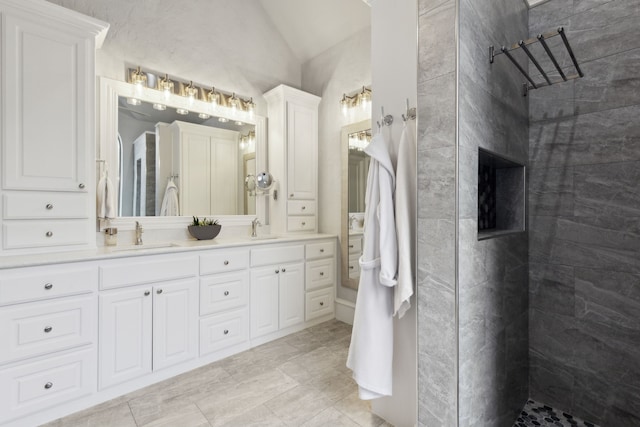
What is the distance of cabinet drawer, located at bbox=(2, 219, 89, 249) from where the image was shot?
180 cm

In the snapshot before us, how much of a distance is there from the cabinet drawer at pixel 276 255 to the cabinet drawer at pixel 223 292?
0.16 m

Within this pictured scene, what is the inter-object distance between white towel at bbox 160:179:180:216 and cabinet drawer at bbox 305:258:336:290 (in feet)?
4.46

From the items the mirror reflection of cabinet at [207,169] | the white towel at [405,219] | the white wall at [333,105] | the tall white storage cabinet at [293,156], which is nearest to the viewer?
the white towel at [405,219]

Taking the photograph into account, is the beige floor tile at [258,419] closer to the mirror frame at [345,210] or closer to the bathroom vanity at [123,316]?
the bathroom vanity at [123,316]

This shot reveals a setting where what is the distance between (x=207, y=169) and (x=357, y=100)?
1.65 meters

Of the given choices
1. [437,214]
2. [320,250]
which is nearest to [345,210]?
[320,250]

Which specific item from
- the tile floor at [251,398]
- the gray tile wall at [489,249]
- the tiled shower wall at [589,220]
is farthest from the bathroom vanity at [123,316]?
the tiled shower wall at [589,220]

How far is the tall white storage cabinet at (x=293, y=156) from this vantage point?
10.6 feet

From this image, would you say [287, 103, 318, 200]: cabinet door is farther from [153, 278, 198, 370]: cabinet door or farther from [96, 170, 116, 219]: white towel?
[96, 170, 116, 219]: white towel

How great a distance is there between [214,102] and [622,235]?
10.5 feet

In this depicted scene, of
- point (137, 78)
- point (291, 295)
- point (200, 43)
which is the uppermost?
point (200, 43)

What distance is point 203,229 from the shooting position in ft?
8.81

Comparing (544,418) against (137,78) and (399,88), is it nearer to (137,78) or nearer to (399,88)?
(399,88)

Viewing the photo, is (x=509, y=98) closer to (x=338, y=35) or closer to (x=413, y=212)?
(x=413, y=212)
